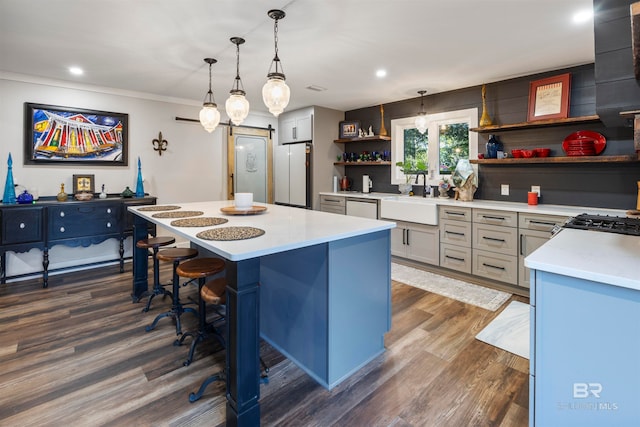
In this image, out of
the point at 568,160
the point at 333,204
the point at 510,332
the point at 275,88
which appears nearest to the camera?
the point at 275,88

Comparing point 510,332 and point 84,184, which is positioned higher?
point 84,184

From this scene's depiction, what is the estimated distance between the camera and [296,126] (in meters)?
5.64

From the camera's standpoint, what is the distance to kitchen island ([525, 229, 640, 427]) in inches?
41.3

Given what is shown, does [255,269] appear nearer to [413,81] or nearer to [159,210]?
[159,210]

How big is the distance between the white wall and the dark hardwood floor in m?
1.72

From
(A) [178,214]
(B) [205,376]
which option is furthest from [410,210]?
(B) [205,376]

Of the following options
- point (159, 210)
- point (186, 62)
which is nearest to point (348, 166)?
point (186, 62)

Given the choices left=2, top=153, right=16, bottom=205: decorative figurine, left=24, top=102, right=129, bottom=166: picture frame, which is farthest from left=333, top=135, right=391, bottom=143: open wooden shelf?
left=2, top=153, right=16, bottom=205: decorative figurine

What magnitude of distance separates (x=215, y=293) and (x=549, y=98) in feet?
12.7

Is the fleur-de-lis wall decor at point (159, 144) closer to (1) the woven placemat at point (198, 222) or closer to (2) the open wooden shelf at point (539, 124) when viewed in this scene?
(1) the woven placemat at point (198, 222)

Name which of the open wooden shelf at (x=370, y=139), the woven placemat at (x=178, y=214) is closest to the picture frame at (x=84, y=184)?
the woven placemat at (x=178, y=214)

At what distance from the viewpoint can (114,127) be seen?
4359mm

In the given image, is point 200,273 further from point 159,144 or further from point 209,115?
point 159,144

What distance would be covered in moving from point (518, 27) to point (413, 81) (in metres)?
1.49
